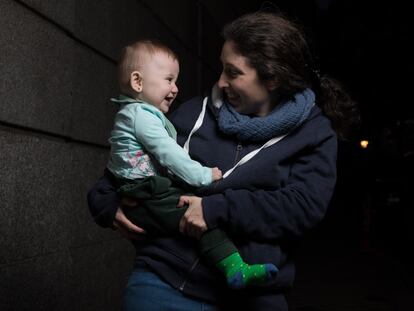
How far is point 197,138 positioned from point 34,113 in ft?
4.86

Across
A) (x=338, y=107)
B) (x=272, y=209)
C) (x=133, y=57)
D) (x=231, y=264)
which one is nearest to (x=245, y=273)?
(x=231, y=264)

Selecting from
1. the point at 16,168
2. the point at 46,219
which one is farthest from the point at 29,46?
the point at 46,219

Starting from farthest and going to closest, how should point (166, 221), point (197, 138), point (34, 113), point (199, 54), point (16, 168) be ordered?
point (199, 54)
point (34, 113)
point (16, 168)
point (197, 138)
point (166, 221)

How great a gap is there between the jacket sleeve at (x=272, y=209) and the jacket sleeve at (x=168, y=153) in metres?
0.10

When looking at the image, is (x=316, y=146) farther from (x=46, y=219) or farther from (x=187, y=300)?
(x=46, y=219)

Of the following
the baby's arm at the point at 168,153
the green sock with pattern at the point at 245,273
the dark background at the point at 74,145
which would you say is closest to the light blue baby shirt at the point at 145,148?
the baby's arm at the point at 168,153

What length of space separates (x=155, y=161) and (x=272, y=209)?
507 mm

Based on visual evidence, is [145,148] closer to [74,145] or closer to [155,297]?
[155,297]

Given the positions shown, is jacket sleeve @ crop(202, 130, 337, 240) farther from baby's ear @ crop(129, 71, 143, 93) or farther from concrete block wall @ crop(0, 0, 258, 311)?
concrete block wall @ crop(0, 0, 258, 311)

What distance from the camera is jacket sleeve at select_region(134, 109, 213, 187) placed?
6.48 feet

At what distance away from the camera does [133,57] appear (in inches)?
86.4

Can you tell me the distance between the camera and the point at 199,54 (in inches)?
299

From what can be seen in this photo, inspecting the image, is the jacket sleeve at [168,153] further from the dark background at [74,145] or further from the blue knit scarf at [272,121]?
the dark background at [74,145]

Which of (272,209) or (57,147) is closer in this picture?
(272,209)
